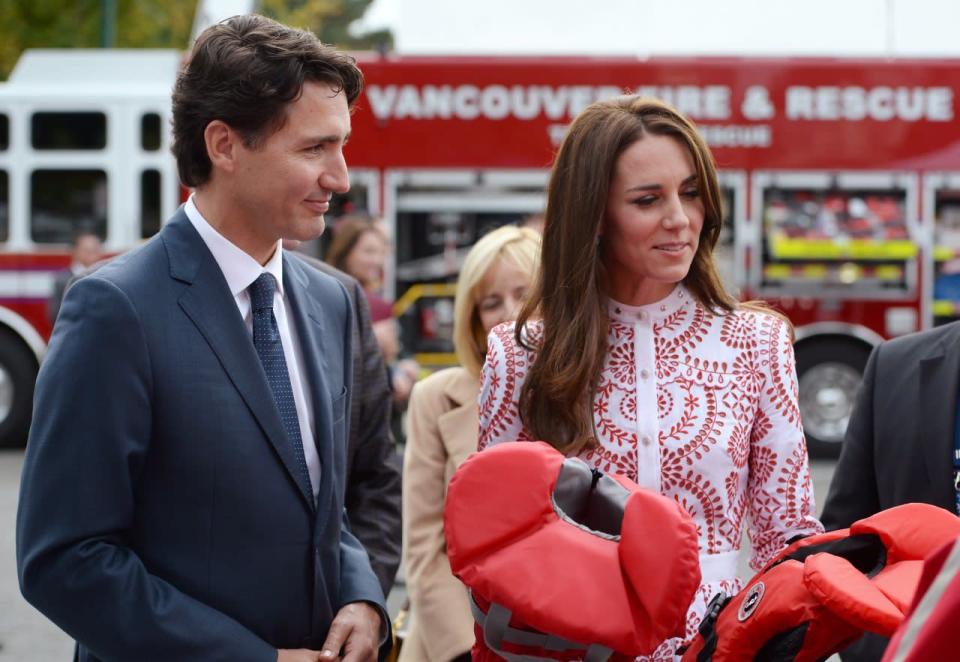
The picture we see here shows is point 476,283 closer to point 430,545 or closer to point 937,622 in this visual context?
point 430,545

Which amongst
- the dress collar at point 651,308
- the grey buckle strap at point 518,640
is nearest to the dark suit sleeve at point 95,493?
the grey buckle strap at point 518,640

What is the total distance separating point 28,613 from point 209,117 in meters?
4.94

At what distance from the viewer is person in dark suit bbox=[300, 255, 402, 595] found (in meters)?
2.69

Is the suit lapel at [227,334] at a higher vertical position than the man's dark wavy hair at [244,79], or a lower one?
lower

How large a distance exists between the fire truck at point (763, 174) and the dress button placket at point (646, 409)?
8194mm

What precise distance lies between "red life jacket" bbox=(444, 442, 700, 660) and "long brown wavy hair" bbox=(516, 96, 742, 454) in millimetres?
442

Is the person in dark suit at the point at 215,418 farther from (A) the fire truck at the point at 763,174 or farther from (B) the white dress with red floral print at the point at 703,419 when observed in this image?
(A) the fire truck at the point at 763,174

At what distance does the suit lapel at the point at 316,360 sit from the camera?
2.22 m

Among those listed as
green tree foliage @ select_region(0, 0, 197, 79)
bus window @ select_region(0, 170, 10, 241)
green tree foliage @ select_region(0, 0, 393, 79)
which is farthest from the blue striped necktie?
green tree foliage @ select_region(0, 0, 197, 79)

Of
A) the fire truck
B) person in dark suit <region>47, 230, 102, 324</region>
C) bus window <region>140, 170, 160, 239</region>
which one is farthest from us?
bus window <region>140, 170, 160, 239</region>

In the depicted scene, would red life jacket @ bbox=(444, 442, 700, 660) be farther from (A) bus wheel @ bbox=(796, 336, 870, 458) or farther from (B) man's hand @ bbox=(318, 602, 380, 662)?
(A) bus wheel @ bbox=(796, 336, 870, 458)

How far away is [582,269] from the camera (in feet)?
8.10

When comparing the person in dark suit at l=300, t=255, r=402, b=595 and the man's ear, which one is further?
the person in dark suit at l=300, t=255, r=402, b=595

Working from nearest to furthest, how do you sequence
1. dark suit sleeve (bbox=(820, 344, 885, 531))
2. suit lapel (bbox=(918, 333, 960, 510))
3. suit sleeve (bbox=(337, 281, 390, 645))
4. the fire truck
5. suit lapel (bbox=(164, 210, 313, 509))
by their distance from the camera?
suit lapel (bbox=(164, 210, 313, 509))
suit sleeve (bbox=(337, 281, 390, 645))
suit lapel (bbox=(918, 333, 960, 510))
dark suit sleeve (bbox=(820, 344, 885, 531))
the fire truck
